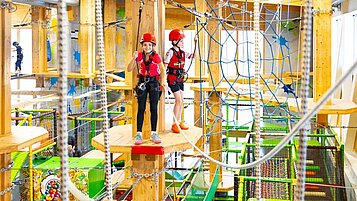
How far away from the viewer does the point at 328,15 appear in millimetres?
4227

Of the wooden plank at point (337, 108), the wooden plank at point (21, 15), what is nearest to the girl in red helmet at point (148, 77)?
the wooden plank at point (337, 108)

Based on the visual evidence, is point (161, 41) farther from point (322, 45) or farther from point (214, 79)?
point (214, 79)

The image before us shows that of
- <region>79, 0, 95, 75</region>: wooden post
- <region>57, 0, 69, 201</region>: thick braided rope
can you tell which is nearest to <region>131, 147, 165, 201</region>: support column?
<region>57, 0, 69, 201</region>: thick braided rope

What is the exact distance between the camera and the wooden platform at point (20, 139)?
99.2 inches

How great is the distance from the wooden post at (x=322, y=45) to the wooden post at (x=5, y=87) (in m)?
2.59

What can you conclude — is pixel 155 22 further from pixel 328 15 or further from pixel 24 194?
pixel 24 194

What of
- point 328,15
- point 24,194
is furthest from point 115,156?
point 328,15

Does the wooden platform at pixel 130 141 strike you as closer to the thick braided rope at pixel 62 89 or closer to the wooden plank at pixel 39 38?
the thick braided rope at pixel 62 89

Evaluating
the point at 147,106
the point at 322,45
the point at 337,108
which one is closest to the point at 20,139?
the point at 147,106

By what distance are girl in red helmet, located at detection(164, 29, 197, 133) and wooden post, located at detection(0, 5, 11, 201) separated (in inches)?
36.7

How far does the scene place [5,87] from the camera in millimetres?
2875

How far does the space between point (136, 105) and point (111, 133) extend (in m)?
0.32

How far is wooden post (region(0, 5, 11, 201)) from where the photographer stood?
2826mm

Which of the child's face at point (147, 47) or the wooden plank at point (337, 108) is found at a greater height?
the child's face at point (147, 47)
